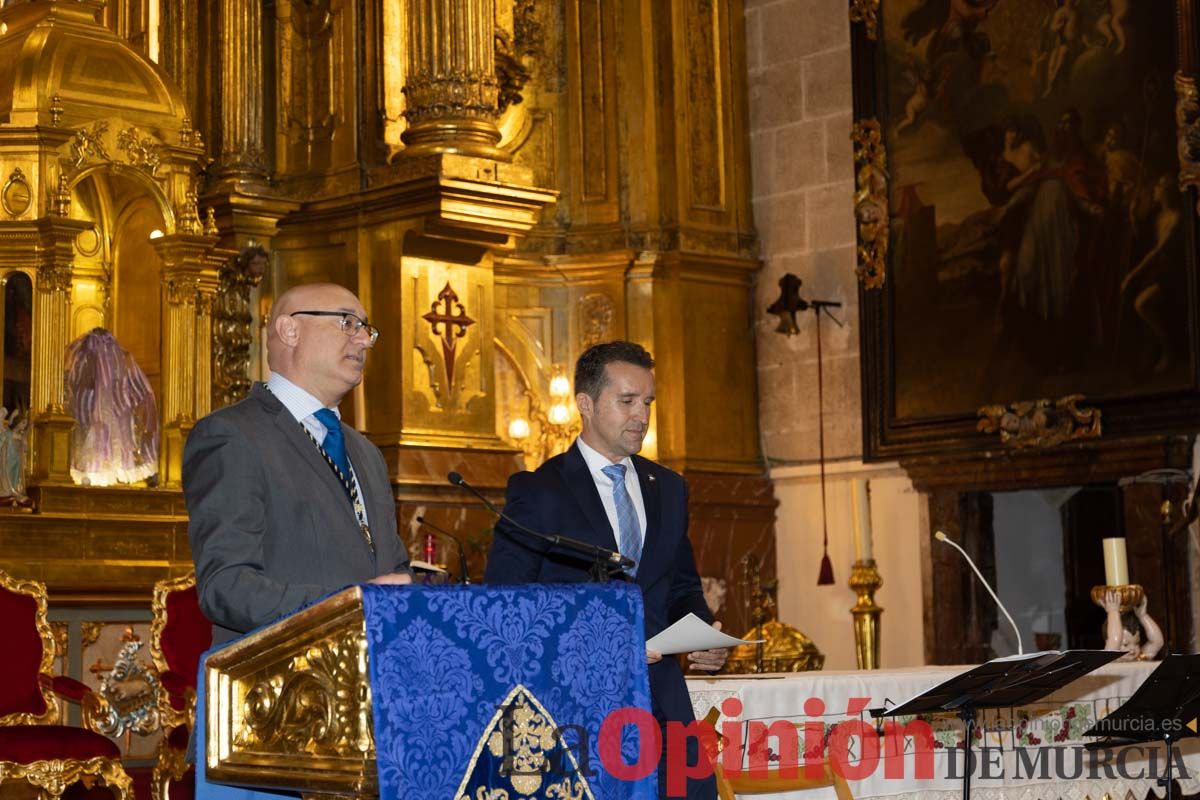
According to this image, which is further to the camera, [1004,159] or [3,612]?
[1004,159]

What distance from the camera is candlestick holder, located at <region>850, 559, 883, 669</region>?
7914 millimetres

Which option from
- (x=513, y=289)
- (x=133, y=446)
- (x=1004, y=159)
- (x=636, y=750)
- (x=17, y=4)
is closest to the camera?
(x=636, y=750)

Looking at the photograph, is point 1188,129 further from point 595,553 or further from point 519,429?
point 595,553

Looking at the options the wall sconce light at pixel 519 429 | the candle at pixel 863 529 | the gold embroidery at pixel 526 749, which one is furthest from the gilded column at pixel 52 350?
the gold embroidery at pixel 526 749

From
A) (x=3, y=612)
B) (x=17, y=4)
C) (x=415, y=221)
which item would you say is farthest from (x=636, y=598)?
(x=17, y=4)

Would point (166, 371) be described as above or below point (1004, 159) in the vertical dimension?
below

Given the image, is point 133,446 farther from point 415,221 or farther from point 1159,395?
point 1159,395

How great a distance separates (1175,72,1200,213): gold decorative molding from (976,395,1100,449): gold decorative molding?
128cm

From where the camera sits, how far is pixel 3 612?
7227 mm

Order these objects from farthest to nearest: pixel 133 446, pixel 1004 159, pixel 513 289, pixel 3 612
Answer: pixel 513 289
pixel 1004 159
pixel 133 446
pixel 3 612

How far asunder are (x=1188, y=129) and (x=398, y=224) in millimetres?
4332

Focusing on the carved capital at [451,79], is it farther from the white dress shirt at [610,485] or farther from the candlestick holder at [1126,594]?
the white dress shirt at [610,485]

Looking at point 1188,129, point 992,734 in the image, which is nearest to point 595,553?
point 992,734

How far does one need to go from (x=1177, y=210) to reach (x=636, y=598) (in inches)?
285
